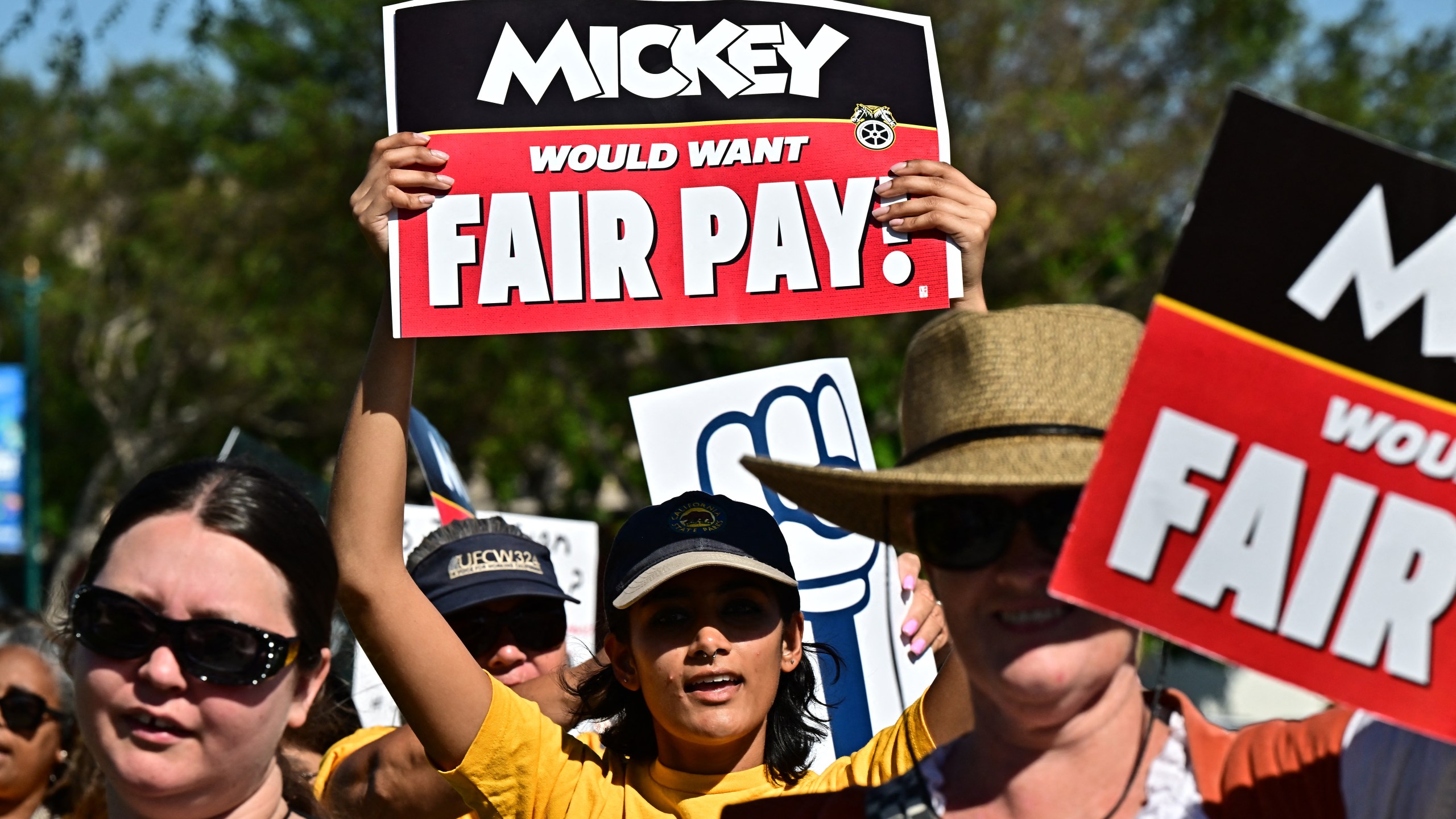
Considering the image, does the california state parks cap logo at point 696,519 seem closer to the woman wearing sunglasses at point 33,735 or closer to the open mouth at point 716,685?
the open mouth at point 716,685

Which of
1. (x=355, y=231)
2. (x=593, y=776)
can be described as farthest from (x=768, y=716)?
(x=355, y=231)

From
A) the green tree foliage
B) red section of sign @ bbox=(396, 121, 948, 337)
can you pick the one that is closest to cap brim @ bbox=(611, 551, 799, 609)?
red section of sign @ bbox=(396, 121, 948, 337)

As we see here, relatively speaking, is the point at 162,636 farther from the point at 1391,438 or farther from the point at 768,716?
the point at 1391,438

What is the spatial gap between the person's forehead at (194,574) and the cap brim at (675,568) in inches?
27.8

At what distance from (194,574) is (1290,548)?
1427mm

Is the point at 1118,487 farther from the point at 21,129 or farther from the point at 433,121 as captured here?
the point at 21,129

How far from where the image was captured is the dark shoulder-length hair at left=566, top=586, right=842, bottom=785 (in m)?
→ 2.94

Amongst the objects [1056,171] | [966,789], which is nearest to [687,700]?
[966,789]

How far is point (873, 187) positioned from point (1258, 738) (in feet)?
4.88

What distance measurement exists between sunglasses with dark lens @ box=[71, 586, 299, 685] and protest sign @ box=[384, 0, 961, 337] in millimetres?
884

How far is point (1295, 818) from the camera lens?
1.83 metres

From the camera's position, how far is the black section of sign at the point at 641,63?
3.08m

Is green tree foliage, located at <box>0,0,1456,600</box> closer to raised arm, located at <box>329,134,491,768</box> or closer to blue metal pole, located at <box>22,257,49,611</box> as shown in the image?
blue metal pole, located at <box>22,257,49,611</box>

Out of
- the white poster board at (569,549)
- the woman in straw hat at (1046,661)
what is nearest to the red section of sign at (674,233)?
the woman in straw hat at (1046,661)
